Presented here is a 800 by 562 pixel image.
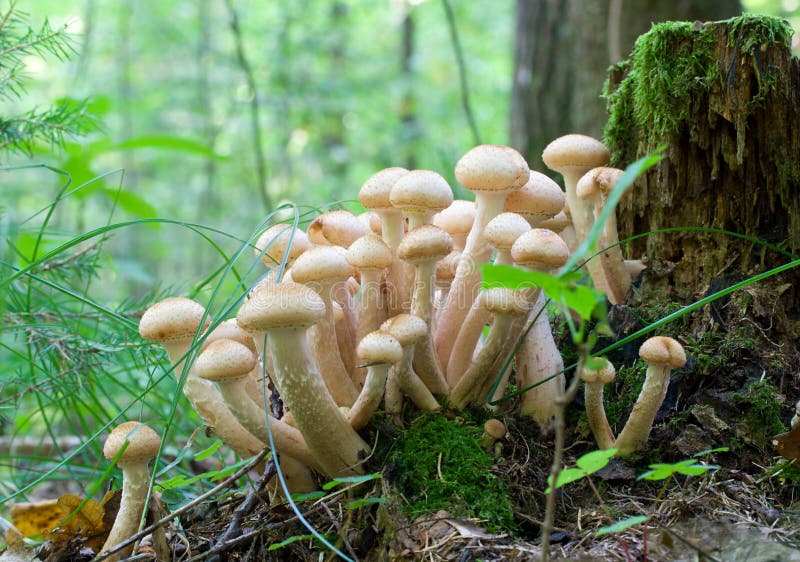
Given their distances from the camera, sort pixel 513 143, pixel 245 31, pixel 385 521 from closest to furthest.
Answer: pixel 385 521 → pixel 513 143 → pixel 245 31

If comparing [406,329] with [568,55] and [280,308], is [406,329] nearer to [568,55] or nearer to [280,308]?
[280,308]

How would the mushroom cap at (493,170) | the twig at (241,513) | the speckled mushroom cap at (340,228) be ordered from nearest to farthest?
the twig at (241,513), the mushroom cap at (493,170), the speckled mushroom cap at (340,228)

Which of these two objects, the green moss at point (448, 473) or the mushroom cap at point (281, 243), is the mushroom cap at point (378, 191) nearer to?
the mushroom cap at point (281, 243)

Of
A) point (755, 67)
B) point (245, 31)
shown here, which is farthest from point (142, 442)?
point (245, 31)

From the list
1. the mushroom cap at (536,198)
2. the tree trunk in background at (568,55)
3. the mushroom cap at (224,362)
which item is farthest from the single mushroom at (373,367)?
the tree trunk in background at (568,55)

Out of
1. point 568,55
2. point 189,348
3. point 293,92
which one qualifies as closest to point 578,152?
point 189,348

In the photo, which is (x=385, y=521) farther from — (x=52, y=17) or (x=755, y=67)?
(x=52, y=17)
